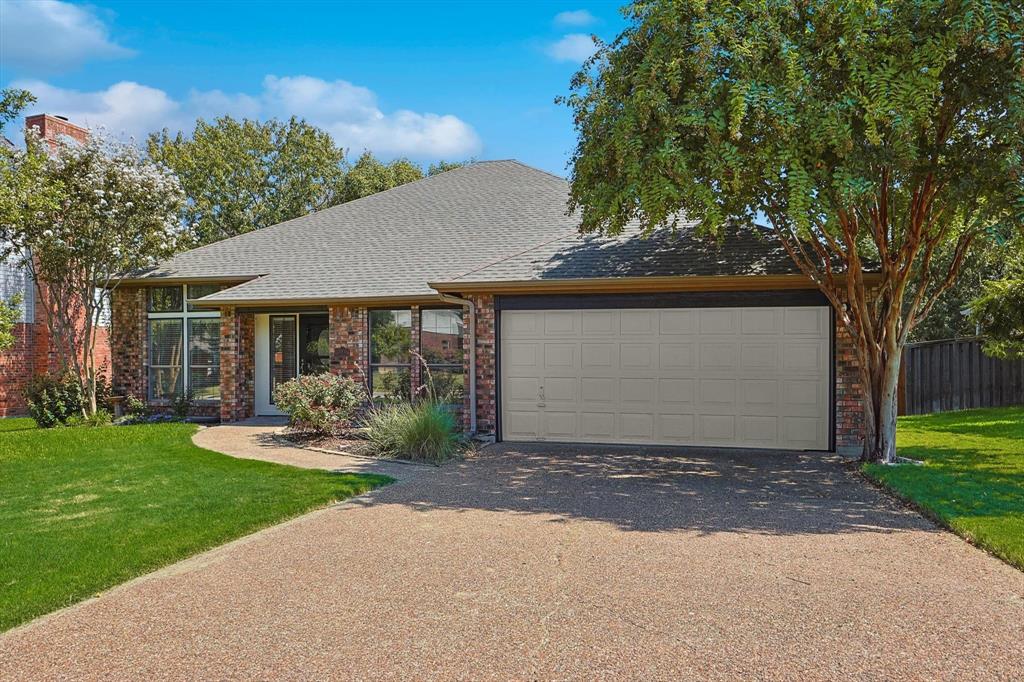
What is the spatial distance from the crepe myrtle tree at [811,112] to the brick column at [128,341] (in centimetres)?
1069

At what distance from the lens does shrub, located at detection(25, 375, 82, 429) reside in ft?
44.0

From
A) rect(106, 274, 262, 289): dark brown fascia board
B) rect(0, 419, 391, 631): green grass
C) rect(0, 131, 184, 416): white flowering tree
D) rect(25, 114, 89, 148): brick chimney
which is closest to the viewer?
rect(0, 419, 391, 631): green grass

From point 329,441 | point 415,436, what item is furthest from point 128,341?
point 415,436

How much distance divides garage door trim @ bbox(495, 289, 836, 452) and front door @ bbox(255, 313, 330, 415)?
443cm

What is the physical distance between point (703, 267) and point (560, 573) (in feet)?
22.8

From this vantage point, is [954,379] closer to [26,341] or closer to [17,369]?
[26,341]

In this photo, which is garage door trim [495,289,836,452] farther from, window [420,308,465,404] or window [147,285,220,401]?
window [147,285,220,401]

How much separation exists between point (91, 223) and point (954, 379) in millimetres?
17902

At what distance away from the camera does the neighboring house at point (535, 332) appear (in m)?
10.6

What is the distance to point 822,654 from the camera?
368cm

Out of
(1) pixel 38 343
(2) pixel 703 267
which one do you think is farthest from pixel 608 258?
(1) pixel 38 343

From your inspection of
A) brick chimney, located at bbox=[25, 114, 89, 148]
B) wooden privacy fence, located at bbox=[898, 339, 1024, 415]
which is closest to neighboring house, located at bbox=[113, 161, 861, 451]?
brick chimney, located at bbox=[25, 114, 89, 148]

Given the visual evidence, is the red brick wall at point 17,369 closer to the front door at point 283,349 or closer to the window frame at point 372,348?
the front door at point 283,349

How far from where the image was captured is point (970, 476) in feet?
27.0
